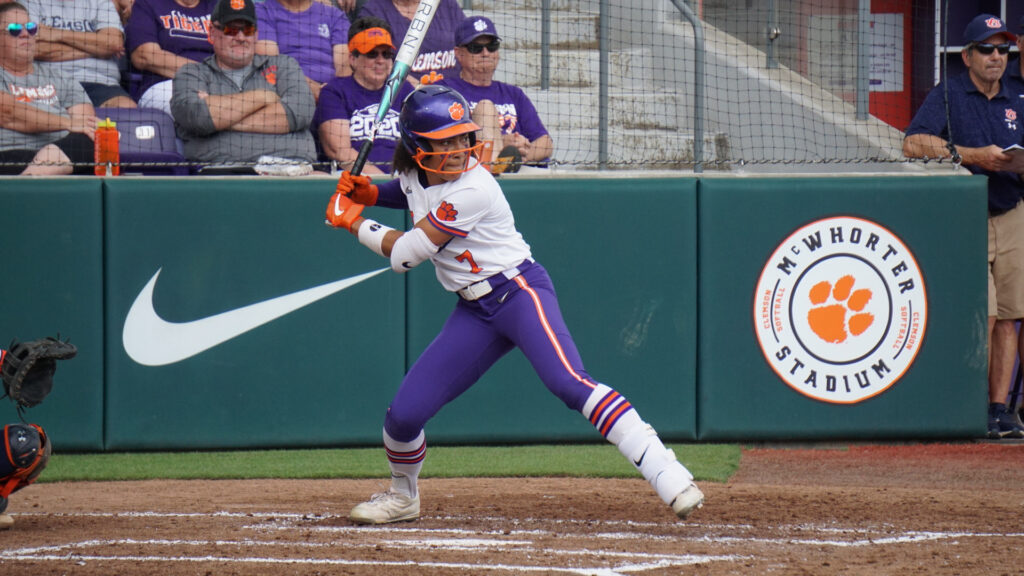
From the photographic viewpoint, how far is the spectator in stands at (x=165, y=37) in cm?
718

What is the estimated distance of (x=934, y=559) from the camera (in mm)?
3801

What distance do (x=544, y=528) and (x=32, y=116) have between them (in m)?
3.96

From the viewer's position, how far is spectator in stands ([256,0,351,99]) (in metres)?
7.43

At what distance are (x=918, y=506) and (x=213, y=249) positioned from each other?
393cm

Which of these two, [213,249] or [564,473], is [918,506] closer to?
[564,473]

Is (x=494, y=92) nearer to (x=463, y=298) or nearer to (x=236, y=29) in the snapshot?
(x=236, y=29)

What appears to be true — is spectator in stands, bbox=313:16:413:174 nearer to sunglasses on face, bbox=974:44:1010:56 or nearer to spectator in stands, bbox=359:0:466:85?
spectator in stands, bbox=359:0:466:85

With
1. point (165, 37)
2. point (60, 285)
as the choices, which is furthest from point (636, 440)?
point (165, 37)

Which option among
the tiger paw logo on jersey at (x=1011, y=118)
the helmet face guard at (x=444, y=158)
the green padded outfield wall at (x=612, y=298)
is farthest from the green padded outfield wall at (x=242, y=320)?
the tiger paw logo on jersey at (x=1011, y=118)

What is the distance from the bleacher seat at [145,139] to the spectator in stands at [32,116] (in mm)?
172

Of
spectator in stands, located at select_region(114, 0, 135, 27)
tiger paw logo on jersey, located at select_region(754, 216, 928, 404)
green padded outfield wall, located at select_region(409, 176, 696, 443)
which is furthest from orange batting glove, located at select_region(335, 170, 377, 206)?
spectator in stands, located at select_region(114, 0, 135, 27)

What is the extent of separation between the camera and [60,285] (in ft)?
20.5

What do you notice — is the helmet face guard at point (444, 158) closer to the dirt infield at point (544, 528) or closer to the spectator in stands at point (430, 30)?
the dirt infield at point (544, 528)

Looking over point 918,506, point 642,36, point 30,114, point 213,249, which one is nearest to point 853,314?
point 918,506
